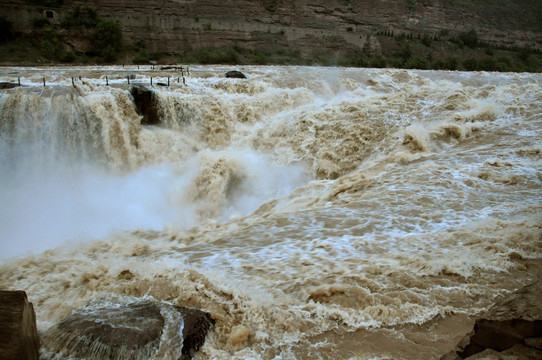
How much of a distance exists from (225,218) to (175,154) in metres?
2.54

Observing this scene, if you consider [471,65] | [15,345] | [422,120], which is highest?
[471,65]

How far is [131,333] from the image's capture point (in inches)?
A: 119

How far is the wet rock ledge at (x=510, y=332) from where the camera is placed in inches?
Result: 77.9

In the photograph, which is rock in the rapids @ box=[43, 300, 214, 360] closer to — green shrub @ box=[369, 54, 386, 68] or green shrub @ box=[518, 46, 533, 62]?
green shrub @ box=[369, 54, 386, 68]

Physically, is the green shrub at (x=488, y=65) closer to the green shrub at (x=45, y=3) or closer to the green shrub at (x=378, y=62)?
the green shrub at (x=378, y=62)

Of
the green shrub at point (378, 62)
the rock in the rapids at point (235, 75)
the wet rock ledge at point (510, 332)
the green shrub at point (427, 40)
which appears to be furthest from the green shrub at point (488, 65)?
the wet rock ledge at point (510, 332)

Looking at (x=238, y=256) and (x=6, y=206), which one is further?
(x=6, y=206)

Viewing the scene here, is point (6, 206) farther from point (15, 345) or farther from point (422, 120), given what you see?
point (422, 120)

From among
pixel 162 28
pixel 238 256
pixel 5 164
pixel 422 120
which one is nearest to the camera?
pixel 238 256

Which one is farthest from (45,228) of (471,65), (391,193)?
(471,65)

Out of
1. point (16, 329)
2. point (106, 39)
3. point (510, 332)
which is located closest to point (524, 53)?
point (106, 39)

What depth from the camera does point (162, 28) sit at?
24.3m

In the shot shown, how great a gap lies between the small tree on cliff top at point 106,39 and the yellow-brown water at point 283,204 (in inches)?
383

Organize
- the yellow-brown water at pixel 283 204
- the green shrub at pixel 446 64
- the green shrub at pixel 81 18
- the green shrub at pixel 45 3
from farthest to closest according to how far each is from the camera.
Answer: the green shrub at pixel 446 64 < the green shrub at pixel 81 18 < the green shrub at pixel 45 3 < the yellow-brown water at pixel 283 204
